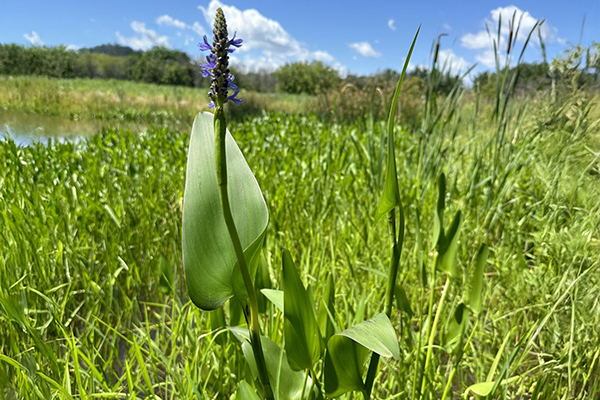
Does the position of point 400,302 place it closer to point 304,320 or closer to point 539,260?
point 304,320

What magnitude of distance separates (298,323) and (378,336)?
0.13m

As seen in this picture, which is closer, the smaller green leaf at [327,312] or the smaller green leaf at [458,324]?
the smaller green leaf at [327,312]

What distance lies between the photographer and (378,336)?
1.29ft

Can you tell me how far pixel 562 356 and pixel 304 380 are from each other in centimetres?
79

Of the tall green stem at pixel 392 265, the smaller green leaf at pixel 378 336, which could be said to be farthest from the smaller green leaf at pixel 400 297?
the smaller green leaf at pixel 378 336

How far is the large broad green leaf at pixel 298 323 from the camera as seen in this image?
448 mm

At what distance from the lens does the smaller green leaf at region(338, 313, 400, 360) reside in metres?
0.37

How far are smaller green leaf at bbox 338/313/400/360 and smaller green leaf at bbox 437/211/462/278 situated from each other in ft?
1.34

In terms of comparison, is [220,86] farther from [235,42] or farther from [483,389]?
[483,389]

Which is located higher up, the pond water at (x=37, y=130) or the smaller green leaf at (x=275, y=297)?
the pond water at (x=37, y=130)

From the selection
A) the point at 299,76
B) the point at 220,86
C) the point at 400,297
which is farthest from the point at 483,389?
the point at 299,76

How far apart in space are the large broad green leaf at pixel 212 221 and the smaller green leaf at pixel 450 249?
48cm

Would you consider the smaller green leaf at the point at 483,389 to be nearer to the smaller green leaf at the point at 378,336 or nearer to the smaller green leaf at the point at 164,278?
the smaller green leaf at the point at 378,336

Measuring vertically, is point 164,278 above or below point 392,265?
below
